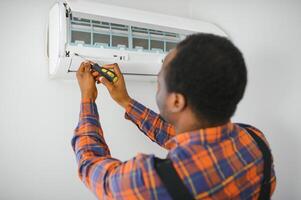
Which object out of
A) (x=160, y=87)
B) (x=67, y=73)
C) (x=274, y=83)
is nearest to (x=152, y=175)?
(x=160, y=87)

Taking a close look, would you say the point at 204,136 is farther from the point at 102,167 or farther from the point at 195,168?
the point at 102,167

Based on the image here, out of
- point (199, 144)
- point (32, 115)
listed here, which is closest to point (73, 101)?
point (32, 115)

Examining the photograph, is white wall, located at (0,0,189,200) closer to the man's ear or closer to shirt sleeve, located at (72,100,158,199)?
shirt sleeve, located at (72,100,158,199)

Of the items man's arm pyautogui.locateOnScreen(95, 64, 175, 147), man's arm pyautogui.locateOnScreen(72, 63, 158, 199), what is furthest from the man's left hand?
man's arm pyautogui.locateOnScreen(95, 64, 175, 147)

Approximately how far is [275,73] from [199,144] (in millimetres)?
796

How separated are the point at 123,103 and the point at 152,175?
426 mm

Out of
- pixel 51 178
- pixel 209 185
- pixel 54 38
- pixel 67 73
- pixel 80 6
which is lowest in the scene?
pixel 51 178

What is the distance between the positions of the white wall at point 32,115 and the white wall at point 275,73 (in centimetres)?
83

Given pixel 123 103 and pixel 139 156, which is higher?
pixel 123 103

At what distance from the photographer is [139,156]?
60 centimetres

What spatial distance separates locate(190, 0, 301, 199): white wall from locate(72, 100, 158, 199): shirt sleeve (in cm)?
85

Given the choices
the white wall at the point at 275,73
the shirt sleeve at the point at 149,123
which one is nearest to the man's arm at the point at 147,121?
the shirt sleeve at the point at 149,123

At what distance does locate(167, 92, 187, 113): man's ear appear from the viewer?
61 centimetres

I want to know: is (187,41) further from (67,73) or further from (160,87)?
(67,73)
